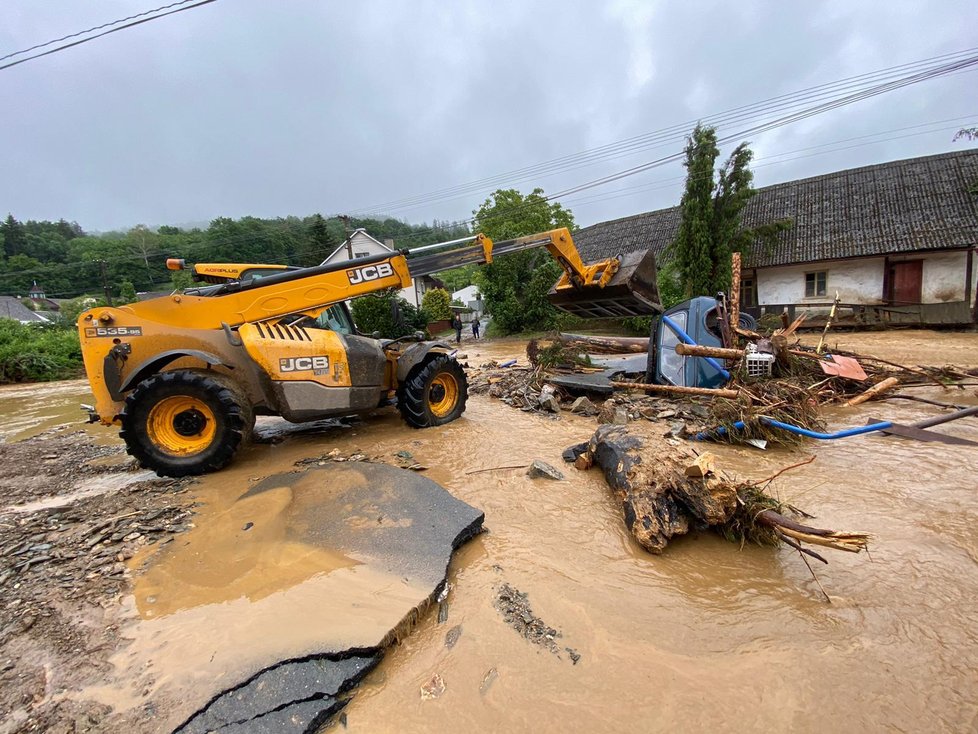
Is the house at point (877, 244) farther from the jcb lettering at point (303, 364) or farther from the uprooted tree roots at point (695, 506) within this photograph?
the jcb lettering at point (303, 364)

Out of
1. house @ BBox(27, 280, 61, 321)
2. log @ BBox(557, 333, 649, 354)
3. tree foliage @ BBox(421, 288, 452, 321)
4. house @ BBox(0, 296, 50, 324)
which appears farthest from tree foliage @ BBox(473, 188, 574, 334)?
house @ BBox(27, 280, 61, 321)

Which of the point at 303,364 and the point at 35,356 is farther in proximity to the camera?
the point at 35,356

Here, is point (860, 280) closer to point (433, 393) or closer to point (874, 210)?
point (874, 210)

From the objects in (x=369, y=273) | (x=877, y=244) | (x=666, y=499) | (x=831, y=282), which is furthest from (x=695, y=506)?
(x=877, y=244)

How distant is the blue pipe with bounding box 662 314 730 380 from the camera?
22.3 feet

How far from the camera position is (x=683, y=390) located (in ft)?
21.5

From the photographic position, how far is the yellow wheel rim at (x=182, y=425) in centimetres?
429

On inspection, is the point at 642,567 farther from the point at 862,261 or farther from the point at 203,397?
the point at 862,261

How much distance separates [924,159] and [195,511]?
2885cm

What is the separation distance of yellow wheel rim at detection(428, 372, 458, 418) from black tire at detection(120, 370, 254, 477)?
249 cm

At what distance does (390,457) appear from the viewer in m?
4.85

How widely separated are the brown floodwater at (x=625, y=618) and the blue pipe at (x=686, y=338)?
9.71 feet

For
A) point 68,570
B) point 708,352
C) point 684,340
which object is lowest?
point 68,570

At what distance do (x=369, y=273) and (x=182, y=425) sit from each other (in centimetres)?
256
